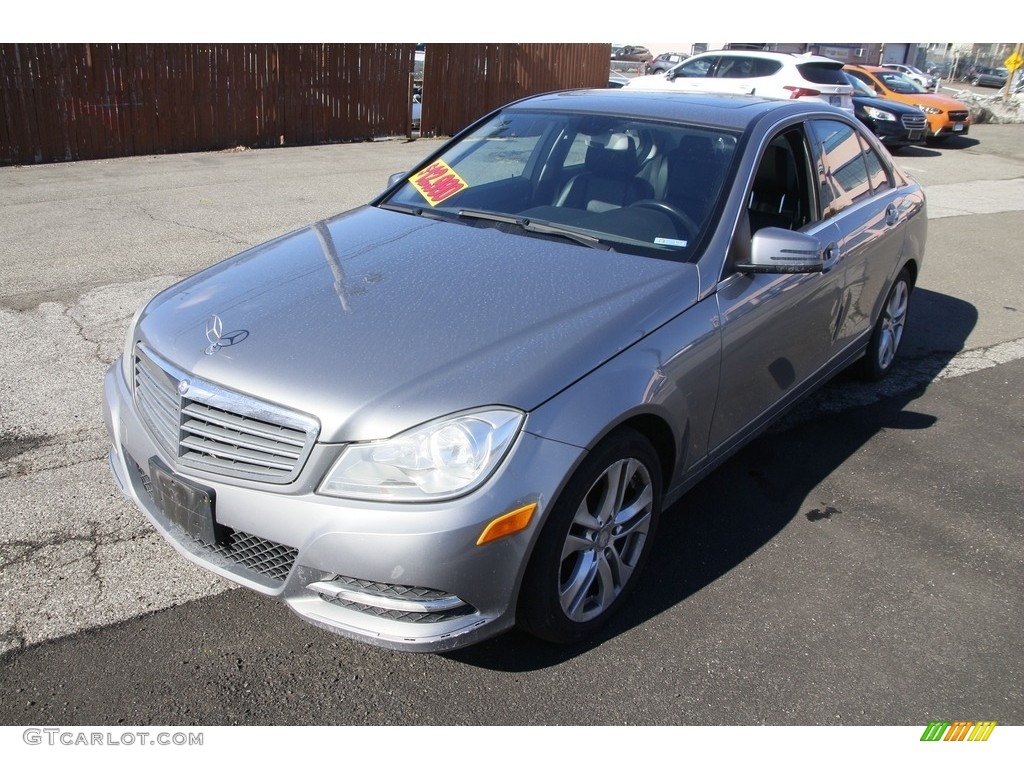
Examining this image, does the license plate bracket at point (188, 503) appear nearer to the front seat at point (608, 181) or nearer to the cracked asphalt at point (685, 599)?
Result: the cracked asphalt at point (685, 599)

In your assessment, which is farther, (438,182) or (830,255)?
(438,182)

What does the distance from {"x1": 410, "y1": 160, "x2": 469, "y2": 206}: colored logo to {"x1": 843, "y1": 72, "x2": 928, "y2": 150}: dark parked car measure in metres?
14.2

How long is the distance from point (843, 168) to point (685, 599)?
2.50 metres

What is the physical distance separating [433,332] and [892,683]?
188 cm

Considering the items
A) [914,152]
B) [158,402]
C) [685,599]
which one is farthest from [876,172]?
[914,152]

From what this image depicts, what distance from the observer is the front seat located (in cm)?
378

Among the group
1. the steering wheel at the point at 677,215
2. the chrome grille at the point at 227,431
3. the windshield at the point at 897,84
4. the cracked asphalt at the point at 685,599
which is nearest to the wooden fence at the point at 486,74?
the windshield at the point at 897,84

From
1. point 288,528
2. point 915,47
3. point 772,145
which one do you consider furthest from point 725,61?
point 915,47

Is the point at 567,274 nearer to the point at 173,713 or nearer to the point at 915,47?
the point at 173,713

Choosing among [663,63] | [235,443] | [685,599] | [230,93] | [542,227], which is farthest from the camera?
[663,63]

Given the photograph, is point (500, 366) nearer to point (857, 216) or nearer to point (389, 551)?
point (389, 551)

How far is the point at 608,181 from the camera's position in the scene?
12.6 ft

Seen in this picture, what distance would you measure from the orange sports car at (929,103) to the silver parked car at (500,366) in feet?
52.3

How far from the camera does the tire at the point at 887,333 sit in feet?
17.0
